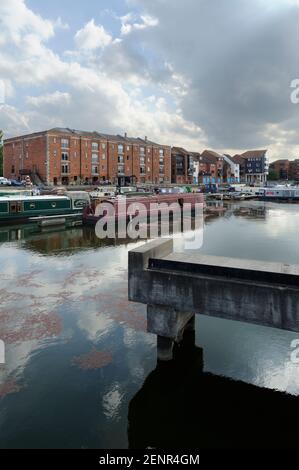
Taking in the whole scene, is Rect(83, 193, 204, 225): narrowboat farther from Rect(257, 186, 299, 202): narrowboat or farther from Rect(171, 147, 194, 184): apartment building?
Rect(171, 147, 194, 184): apartment building

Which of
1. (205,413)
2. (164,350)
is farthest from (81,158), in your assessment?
(205,413)

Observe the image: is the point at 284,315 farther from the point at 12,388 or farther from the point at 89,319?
the point at 89,319

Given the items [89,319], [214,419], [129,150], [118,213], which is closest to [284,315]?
[214,419]

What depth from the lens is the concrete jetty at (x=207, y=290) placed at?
862cm

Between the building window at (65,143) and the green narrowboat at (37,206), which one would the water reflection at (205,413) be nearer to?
the green narrowboat at (37,206)

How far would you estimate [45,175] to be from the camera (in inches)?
3440

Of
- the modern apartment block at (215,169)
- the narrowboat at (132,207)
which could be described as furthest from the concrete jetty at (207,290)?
the modern apartment block at (215,169)

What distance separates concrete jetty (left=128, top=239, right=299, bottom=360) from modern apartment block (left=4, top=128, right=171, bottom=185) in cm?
8157

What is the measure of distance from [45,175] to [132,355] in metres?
82.0

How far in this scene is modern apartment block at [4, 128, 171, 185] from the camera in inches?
3452

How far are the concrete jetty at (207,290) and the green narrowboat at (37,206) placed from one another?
35.4 metres

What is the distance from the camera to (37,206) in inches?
1751
